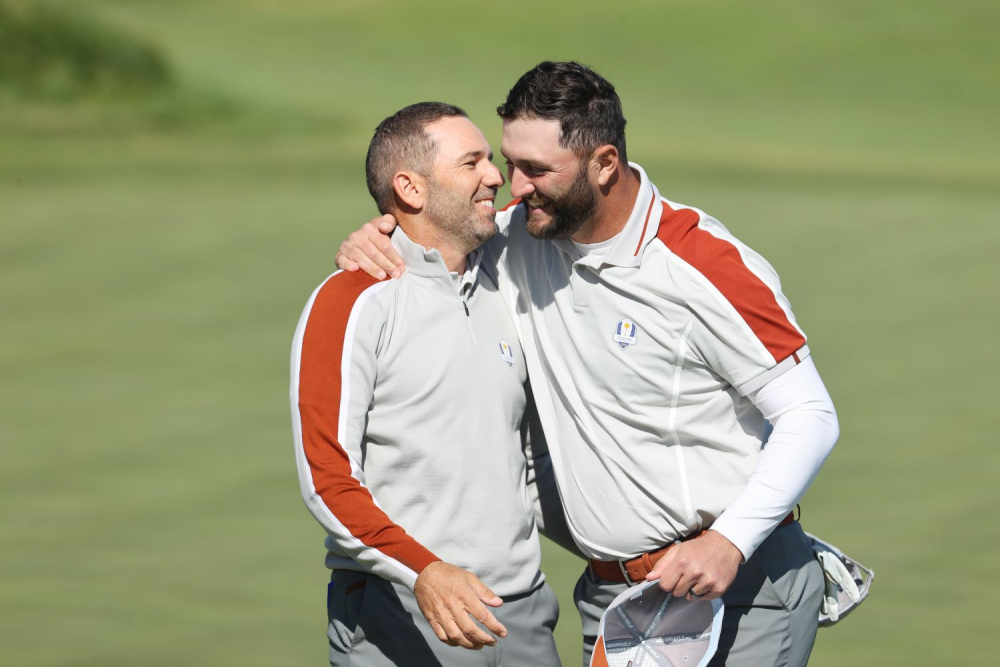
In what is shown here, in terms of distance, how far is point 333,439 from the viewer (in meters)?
3.22

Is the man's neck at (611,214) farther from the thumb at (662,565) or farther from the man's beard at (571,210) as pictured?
the thumb at (662,565)

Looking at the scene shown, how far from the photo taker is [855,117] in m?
19.1

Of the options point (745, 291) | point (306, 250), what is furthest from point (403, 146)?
point (306, 250)

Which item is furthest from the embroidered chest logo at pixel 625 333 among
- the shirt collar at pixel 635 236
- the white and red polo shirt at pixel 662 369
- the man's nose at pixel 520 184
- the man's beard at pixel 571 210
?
the man's nose at pixel 520 184

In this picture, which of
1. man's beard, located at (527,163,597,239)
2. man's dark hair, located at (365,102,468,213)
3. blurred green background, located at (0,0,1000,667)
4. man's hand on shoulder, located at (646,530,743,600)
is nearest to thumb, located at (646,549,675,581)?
man's hand on shoulder, located at (646,530,743,600)

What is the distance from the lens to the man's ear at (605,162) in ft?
11.4

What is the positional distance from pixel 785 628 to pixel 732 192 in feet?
34.9

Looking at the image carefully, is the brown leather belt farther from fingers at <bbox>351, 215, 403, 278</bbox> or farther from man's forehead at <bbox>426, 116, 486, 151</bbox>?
man's forehead at <bbox>426, 116, 486, 151</bbox>

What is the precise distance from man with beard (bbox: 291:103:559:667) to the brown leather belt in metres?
0.17

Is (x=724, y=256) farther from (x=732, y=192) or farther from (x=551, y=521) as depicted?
(x=732, y=192)

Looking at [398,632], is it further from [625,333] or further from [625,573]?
[625,333]

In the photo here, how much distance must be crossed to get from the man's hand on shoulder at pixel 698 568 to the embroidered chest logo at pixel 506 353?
0.73 metres

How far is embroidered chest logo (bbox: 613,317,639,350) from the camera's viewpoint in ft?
11.2

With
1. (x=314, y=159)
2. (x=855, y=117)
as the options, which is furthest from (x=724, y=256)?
(x=855, y=117)
